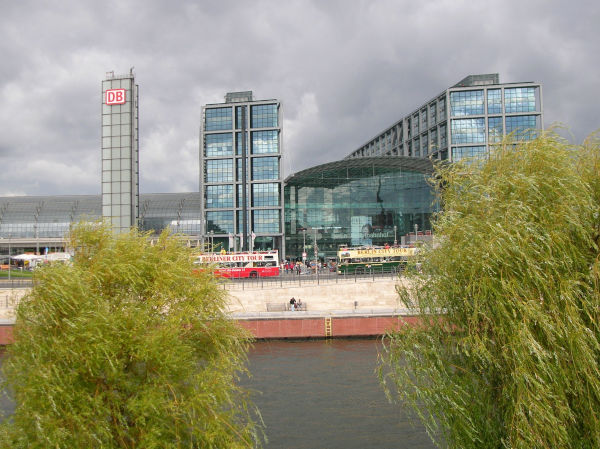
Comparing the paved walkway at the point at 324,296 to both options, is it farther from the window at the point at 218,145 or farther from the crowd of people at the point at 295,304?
the window at the point at 218,145

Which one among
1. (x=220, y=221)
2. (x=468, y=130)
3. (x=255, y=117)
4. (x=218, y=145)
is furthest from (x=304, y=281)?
(x=468, y=130)

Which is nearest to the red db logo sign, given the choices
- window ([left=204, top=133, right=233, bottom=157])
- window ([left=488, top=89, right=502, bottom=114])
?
window ([left=204, top=133, right=233, bottom=157])

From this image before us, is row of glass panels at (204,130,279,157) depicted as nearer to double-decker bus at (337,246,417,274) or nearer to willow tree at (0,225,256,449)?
double-decker bus at (337,246,417,274)

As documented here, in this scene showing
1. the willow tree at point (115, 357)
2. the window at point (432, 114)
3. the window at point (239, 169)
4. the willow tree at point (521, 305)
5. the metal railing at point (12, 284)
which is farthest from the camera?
the window at point (432, 114)

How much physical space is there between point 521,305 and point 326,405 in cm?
1451

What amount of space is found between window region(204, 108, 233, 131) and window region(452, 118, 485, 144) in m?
45.8

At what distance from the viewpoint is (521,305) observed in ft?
36.1

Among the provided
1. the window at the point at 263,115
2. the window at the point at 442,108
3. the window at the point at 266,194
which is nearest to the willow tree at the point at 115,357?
the window at the point at 266,194

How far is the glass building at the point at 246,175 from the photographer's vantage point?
281 feet

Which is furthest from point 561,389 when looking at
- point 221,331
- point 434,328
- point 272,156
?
point 272,156

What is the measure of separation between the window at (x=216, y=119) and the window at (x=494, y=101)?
5244 cm

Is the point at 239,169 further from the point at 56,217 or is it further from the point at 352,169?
the point at 56,217

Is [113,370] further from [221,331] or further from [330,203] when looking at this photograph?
[330,203]

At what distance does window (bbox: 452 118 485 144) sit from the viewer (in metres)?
99.3
